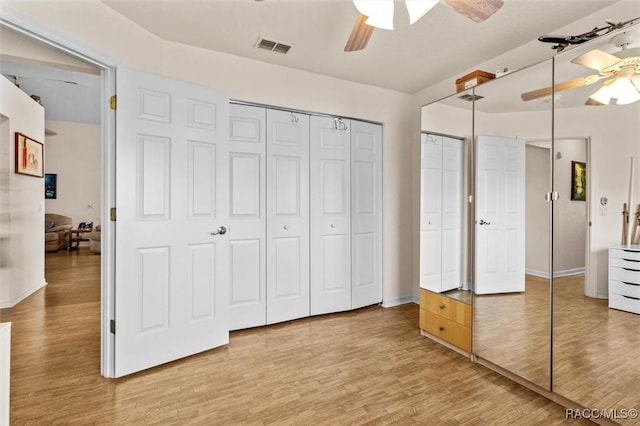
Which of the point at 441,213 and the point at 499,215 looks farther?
the point at 441,213

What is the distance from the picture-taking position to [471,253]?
259 cm

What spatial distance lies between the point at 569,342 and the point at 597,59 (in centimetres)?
163

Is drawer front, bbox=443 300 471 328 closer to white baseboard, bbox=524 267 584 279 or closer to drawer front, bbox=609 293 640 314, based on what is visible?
white baseboard, bbox=524 267 584 279

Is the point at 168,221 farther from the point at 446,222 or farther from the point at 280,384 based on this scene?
the point at 446,222

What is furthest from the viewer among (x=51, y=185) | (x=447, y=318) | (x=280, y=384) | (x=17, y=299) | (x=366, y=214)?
(x=51, y=185)

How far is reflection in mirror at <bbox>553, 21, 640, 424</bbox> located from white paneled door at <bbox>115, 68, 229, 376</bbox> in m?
2.47

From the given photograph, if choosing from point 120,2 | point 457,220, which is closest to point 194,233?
point 120,2

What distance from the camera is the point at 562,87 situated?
1.99 metres

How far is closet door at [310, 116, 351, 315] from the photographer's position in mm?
3549

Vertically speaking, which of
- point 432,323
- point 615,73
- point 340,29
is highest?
point 340,29

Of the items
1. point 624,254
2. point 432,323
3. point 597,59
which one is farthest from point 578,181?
point 432,323

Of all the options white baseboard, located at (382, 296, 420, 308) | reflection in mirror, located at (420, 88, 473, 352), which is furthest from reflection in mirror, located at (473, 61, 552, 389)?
white baseboard, located at (382, 296, 420, 308)

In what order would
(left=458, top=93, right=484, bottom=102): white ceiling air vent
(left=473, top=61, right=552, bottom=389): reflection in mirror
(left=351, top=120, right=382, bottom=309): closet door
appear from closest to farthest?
(left=473, top=61, right=552, bottom=389): reflection in mirror → (left=458, top=93, right=484, bottom=102): white ceiling air vent → (left=351, top=120, right=382, bottom=309): closet door

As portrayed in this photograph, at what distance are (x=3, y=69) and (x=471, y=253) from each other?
525cm
